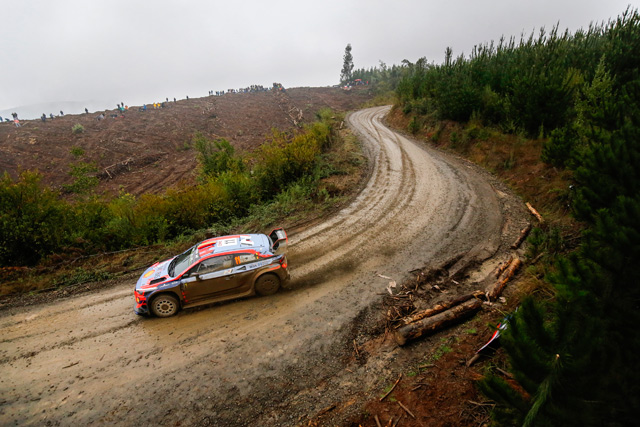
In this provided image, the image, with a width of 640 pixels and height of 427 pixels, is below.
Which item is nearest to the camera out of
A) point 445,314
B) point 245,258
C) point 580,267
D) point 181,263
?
point 580,267

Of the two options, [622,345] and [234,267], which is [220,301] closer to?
[234,267]

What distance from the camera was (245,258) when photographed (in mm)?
8695

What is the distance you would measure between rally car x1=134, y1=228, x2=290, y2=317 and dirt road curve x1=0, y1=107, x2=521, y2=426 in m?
0.38

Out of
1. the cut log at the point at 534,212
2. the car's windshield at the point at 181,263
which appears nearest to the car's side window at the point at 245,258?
the car's windshield at the point at 181,263

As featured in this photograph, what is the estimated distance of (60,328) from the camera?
8.20 metres

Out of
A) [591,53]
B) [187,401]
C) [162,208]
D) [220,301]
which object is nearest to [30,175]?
[162,208]

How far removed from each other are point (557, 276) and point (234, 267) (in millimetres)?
7416

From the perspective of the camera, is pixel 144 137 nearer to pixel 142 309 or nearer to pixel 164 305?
pixel 142 309

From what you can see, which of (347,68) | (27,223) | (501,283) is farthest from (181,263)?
(347,68)

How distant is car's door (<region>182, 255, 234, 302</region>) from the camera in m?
8.26

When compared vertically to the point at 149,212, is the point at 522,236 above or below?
below

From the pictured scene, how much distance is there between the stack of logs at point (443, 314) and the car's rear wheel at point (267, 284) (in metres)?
3.68

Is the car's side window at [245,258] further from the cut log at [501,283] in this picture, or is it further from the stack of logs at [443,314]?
the cut log at [501,283]

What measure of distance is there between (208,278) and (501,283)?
8.10 m
